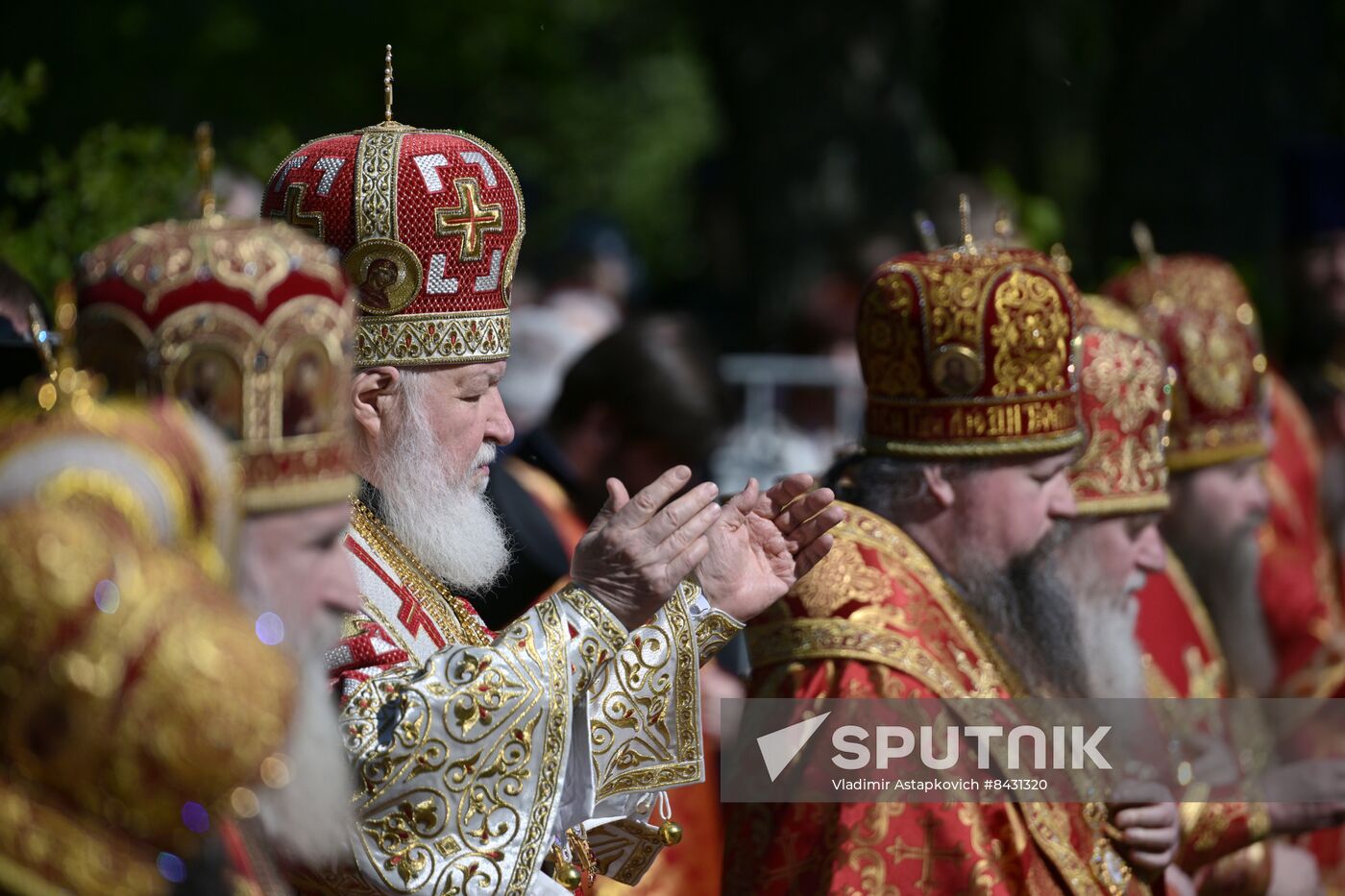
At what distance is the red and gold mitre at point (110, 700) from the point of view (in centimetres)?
213

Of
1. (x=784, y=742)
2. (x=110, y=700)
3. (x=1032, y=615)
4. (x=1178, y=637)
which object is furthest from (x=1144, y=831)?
(x=110, y=700)

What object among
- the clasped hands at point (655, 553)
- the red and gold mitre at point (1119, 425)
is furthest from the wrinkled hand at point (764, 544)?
the red and gold mitre at point (1119, 425)

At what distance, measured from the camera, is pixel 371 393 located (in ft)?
12.6

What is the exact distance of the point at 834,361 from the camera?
10039 mm

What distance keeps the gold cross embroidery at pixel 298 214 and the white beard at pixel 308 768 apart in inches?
49.8

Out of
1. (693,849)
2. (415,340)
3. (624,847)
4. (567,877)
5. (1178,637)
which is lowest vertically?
(567,877)

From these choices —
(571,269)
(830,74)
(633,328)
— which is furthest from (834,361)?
(830,74)

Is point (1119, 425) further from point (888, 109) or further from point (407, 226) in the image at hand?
point (888, 109)

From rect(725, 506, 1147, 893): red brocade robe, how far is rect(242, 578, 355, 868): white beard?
67.5 inches

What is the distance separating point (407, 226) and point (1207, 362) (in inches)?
137

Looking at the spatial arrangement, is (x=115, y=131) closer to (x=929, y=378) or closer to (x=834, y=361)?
(x=929, y=378)

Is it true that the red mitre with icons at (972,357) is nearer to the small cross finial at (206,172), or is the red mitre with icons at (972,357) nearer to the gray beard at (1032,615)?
the gray beard at (1032,615)

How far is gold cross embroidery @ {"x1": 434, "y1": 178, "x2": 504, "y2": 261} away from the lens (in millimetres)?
3842

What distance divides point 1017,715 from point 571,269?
7.87 meters
